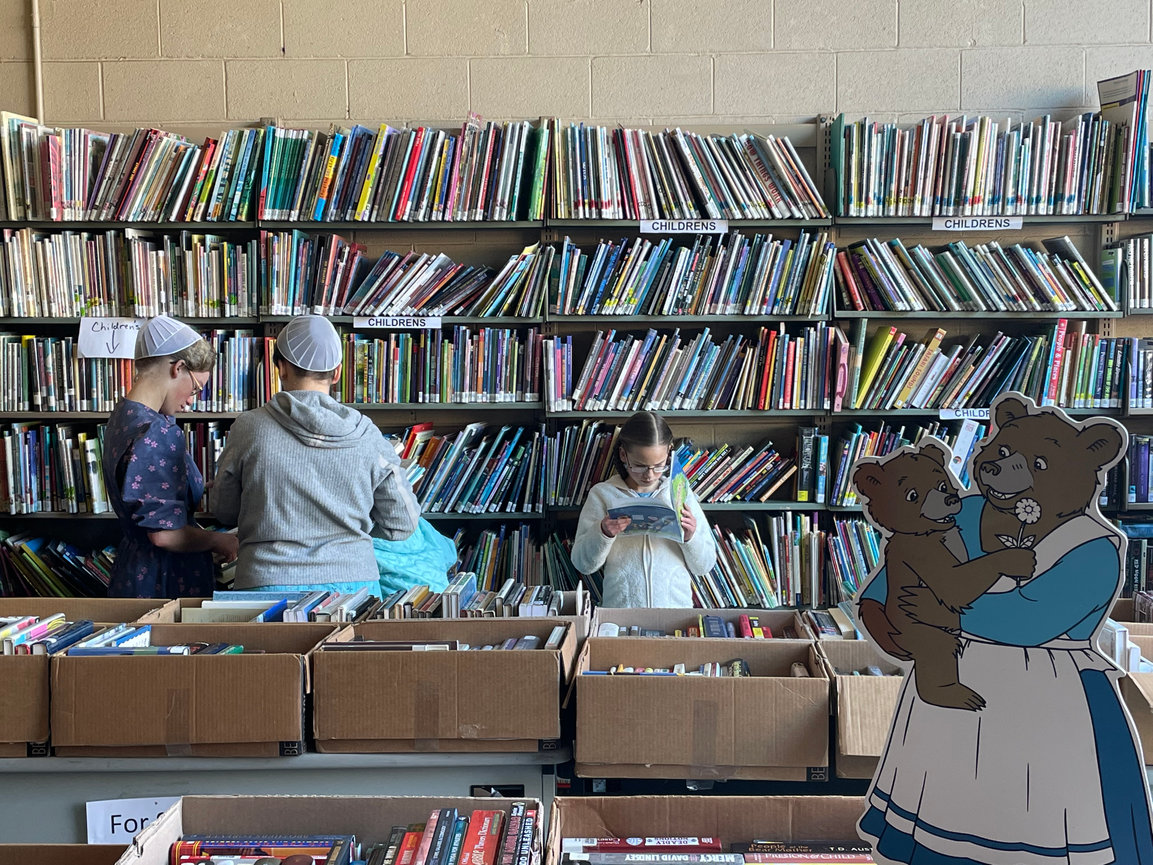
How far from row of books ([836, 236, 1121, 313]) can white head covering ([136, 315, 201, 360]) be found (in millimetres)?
2290

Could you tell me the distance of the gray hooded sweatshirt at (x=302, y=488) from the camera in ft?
7.26

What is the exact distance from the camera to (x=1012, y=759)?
0.97 meters

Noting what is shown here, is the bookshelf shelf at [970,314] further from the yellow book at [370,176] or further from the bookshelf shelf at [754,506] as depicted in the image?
the yellow book at [370,176]

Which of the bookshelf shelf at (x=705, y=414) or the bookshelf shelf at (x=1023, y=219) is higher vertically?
the bookshelf shelf at (x=1023, y=219)

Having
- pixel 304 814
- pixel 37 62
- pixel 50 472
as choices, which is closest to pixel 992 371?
pixel 304 814

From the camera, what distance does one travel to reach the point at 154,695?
5.37ft

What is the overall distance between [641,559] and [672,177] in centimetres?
142

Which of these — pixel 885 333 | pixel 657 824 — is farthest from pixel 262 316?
pixel 657 824

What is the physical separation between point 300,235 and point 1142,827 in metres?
3.17

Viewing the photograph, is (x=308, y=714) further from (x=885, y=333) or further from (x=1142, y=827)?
(x=885, y=333)

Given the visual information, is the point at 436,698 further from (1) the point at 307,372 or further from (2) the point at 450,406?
(2) the point at 450,406

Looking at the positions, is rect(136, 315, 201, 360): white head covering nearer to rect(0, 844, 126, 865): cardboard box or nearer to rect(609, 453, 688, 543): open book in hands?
rect(609, 453, 688, 543): open book in hands

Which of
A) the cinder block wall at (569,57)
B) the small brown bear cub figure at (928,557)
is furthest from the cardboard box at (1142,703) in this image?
the cinder block wall at (569,57)

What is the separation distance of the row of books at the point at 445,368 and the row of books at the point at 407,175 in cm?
45
